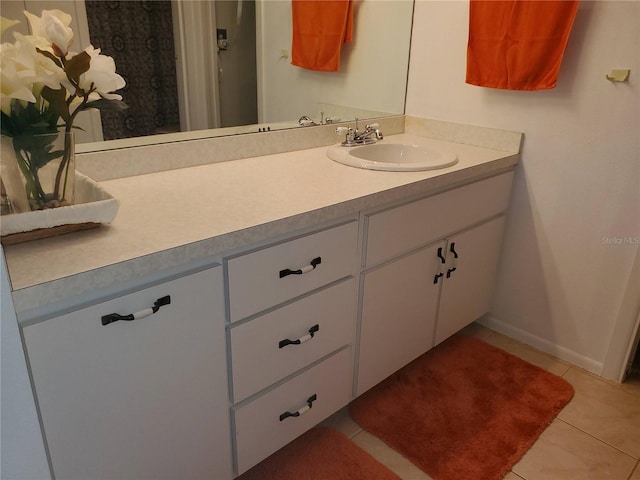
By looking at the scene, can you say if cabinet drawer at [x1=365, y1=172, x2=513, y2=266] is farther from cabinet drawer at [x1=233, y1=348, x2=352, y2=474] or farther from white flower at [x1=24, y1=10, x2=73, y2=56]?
white flower at [x1=24, y1=10, x2=73, y2=56]

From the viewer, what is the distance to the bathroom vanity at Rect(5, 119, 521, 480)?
94 cm

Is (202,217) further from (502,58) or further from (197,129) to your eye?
(502,58)

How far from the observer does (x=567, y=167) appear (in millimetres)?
1860

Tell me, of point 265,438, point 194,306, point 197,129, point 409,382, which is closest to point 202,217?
point 194,306

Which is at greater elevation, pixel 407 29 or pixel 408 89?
pixel 407 29

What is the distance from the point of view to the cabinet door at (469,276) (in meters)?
1.90

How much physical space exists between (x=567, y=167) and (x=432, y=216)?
611mm

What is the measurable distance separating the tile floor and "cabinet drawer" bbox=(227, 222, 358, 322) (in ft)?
2.06

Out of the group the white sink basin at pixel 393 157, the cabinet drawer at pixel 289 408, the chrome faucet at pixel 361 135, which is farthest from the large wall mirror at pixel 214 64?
the cabinet drawer at pixel 289 408

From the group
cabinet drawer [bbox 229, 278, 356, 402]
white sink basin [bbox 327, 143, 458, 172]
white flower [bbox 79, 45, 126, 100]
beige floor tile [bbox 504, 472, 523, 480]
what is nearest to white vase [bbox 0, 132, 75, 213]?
white flower [bbox 79, 45, 126, 100]

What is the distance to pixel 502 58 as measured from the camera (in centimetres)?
182

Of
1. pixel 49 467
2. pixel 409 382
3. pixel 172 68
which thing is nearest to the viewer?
pixel 49 467

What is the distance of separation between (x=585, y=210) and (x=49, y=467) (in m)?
1.86

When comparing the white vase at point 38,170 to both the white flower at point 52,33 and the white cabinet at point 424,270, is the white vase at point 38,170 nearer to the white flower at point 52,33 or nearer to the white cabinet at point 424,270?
the white flower at point 52,33
